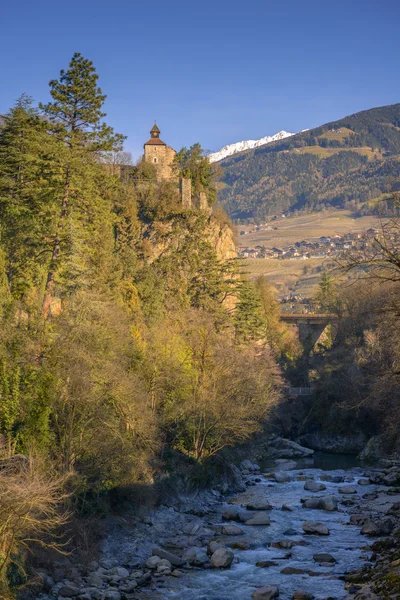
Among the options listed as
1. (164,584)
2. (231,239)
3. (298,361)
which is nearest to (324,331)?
(298,361)

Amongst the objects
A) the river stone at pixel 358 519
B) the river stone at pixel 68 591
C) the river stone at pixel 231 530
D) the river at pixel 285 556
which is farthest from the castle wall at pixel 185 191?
the river stone at pixel 68 591

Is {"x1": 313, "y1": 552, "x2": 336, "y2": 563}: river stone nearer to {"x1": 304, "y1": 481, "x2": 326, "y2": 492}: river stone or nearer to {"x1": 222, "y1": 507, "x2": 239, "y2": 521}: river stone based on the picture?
{"x1": 222, "y1": 507, "x2": 239, "y2": 521}: river stone

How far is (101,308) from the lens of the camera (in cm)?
3812

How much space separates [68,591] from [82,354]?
1155cm

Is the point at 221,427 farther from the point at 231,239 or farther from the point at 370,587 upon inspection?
the point at 231,239

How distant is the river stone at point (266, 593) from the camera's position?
23.8 m

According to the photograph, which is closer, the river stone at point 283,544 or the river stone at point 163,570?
the river stone at point 163,570

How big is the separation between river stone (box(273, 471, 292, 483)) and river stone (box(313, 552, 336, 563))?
61.0 feet

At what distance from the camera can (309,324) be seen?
324ft

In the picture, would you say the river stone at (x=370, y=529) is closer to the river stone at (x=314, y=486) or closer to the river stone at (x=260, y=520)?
the river stone at (x=260, y=520)

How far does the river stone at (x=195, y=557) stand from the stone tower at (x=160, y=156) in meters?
59.2

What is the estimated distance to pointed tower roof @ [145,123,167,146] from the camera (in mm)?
84188

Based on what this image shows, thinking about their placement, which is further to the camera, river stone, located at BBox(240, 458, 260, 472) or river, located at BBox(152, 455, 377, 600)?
river stone, located at BBox(240, 458, 260, 472)

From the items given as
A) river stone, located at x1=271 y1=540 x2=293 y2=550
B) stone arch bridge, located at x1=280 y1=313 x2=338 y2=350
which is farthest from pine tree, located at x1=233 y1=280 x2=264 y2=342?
river stone, located at x1=271 y1=540 x2=293 y2=550
